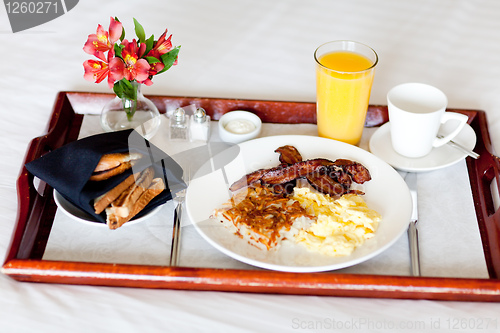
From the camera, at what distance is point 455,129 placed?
4.16ft

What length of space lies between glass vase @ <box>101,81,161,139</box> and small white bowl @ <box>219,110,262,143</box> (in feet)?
0.54

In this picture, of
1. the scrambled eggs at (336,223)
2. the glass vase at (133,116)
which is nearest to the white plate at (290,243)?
the scrambled eggs at (336,223)

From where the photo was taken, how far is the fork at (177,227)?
3.46 ft

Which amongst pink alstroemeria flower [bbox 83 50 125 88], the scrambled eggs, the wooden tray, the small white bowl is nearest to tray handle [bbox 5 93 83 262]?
the wooden tray

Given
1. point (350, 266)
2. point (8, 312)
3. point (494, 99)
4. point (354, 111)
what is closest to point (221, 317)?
point (350, 266)

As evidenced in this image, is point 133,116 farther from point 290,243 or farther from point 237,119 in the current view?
point 290,243

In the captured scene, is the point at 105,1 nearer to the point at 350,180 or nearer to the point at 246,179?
the point at 246,179

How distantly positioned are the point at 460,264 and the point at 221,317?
481 mm

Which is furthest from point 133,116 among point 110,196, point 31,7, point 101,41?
point 31,7

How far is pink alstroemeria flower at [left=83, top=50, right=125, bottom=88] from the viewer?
45.3 inches

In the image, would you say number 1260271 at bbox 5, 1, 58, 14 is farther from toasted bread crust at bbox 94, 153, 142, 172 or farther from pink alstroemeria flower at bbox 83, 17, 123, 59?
toasted bread crust at bbox 94, 153, 142, 172

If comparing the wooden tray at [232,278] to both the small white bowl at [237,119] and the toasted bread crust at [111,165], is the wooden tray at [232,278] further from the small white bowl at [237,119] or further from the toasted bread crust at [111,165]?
the small white bowl at [237,119]

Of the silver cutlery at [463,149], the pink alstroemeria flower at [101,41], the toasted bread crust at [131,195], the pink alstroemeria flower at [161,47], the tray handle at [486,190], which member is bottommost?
the tray handle at [486,190]

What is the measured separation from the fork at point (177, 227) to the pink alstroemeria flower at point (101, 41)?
1.07 ft
